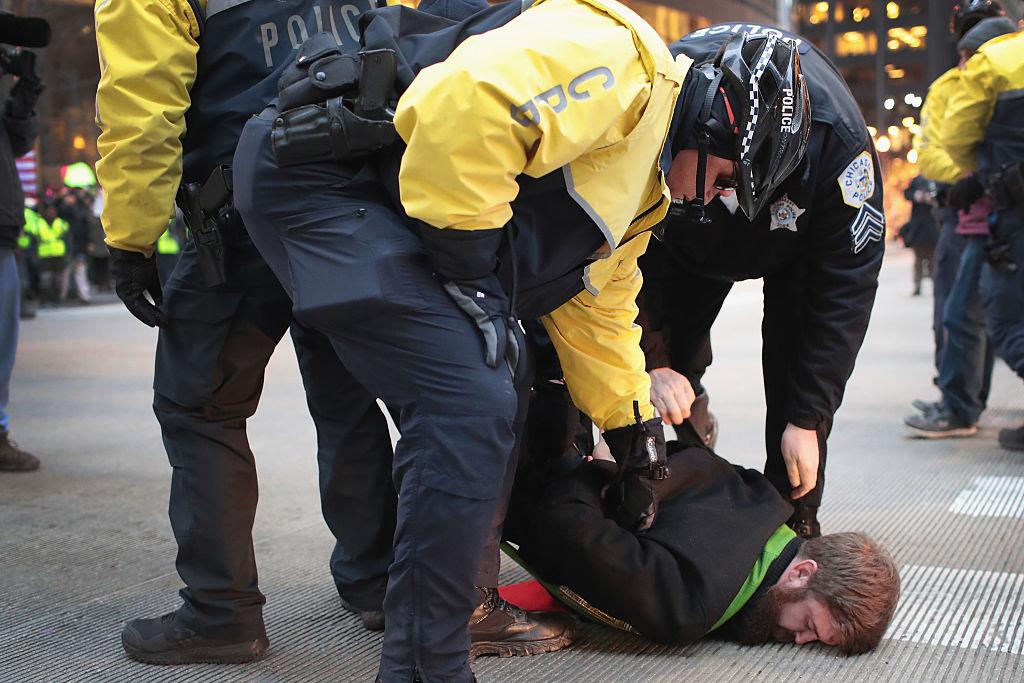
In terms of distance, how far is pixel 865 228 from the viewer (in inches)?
104

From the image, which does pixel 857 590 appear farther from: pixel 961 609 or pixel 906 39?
pixel 906 39

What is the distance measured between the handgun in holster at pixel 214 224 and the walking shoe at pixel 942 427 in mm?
3676

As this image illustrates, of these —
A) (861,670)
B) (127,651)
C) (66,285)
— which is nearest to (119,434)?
(127,651)

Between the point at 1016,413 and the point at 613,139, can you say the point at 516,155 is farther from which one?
the point at 1016,413

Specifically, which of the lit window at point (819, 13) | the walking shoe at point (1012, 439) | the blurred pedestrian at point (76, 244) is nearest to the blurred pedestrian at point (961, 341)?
the walking shoe at point (1012, 439)

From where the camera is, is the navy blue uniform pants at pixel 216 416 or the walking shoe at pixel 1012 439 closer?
the navy blue uniform pants at pixel 216 416

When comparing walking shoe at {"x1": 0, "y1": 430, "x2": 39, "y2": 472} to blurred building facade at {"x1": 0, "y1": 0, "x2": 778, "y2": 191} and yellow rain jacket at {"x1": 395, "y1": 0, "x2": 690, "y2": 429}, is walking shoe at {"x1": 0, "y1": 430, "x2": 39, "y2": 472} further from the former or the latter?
blurred building facade at {"x1": 0, "y1": 0, "x2": 778, "y2": 191}

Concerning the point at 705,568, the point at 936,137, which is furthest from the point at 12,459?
the point at 936,137

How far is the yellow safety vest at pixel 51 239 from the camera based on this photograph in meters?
12.7

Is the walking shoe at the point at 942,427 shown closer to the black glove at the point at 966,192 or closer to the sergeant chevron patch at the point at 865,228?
the black glove at the point at 966,192

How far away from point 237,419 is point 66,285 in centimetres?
1174

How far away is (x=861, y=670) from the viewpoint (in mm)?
2260

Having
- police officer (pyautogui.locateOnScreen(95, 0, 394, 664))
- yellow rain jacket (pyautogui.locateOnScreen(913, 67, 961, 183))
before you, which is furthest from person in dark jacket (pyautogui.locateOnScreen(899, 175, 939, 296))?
police officer (pyautogui.locateOnScreen(95, 0, 394, 664))

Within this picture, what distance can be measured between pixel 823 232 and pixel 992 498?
1602 millimetres
